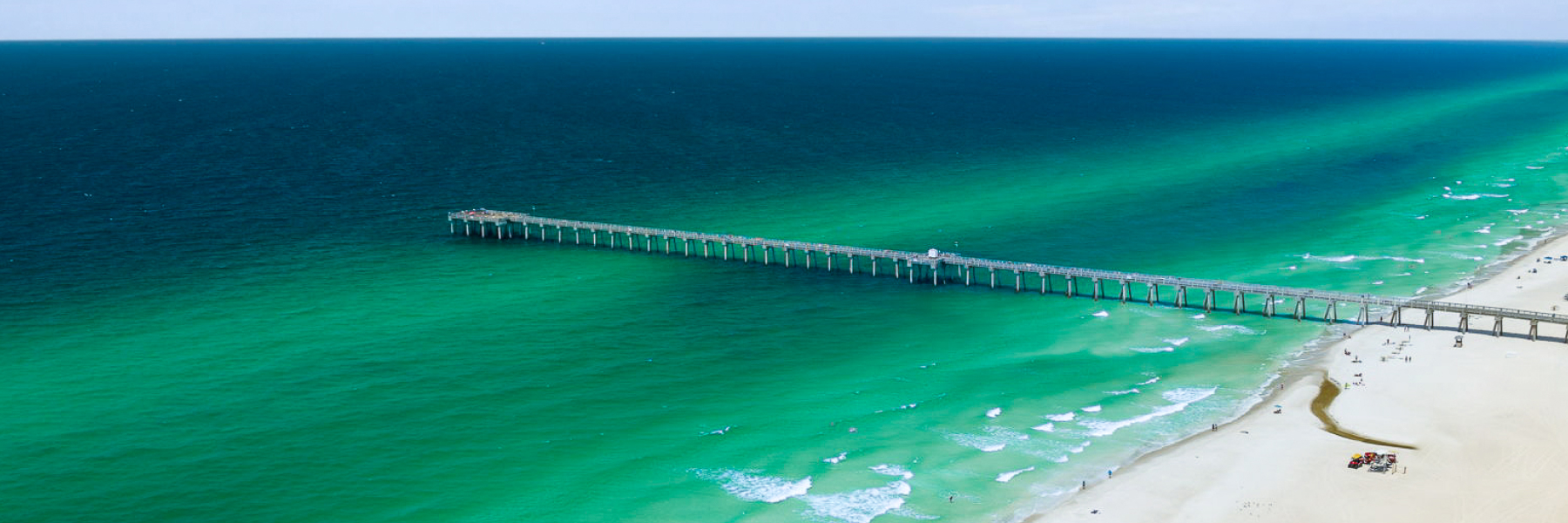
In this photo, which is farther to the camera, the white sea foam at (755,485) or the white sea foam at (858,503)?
the white sea foam at (755,485)

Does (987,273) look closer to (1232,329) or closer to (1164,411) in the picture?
(1232,329)

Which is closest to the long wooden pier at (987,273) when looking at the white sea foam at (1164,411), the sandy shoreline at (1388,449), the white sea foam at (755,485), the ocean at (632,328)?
the ocean at (632,328)

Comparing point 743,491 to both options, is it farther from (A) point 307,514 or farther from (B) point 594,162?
(B) point 594,162

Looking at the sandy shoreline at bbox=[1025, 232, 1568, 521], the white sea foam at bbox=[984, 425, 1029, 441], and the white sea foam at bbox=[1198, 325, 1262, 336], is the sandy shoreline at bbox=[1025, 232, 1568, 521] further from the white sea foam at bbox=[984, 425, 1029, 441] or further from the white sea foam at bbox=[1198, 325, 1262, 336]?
the white sea foam at bbox=[984, 425, 1029, 441]

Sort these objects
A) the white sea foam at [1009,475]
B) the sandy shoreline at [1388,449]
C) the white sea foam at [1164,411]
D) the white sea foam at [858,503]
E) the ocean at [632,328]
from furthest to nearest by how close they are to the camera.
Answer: the white sea foam at [1164,411] < the ocean at [632,328] < the white sea foam at [1009,475] < the white sea foam at [858,503] < the sandy shoreline at [1388,449]

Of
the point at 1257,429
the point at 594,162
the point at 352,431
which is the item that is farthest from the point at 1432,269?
the point at 594,162

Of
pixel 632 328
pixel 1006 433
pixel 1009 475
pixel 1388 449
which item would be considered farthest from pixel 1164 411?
pixel 632 328

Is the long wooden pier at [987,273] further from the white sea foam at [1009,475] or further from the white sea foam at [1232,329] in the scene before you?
the white sea foam at [1009,475]
